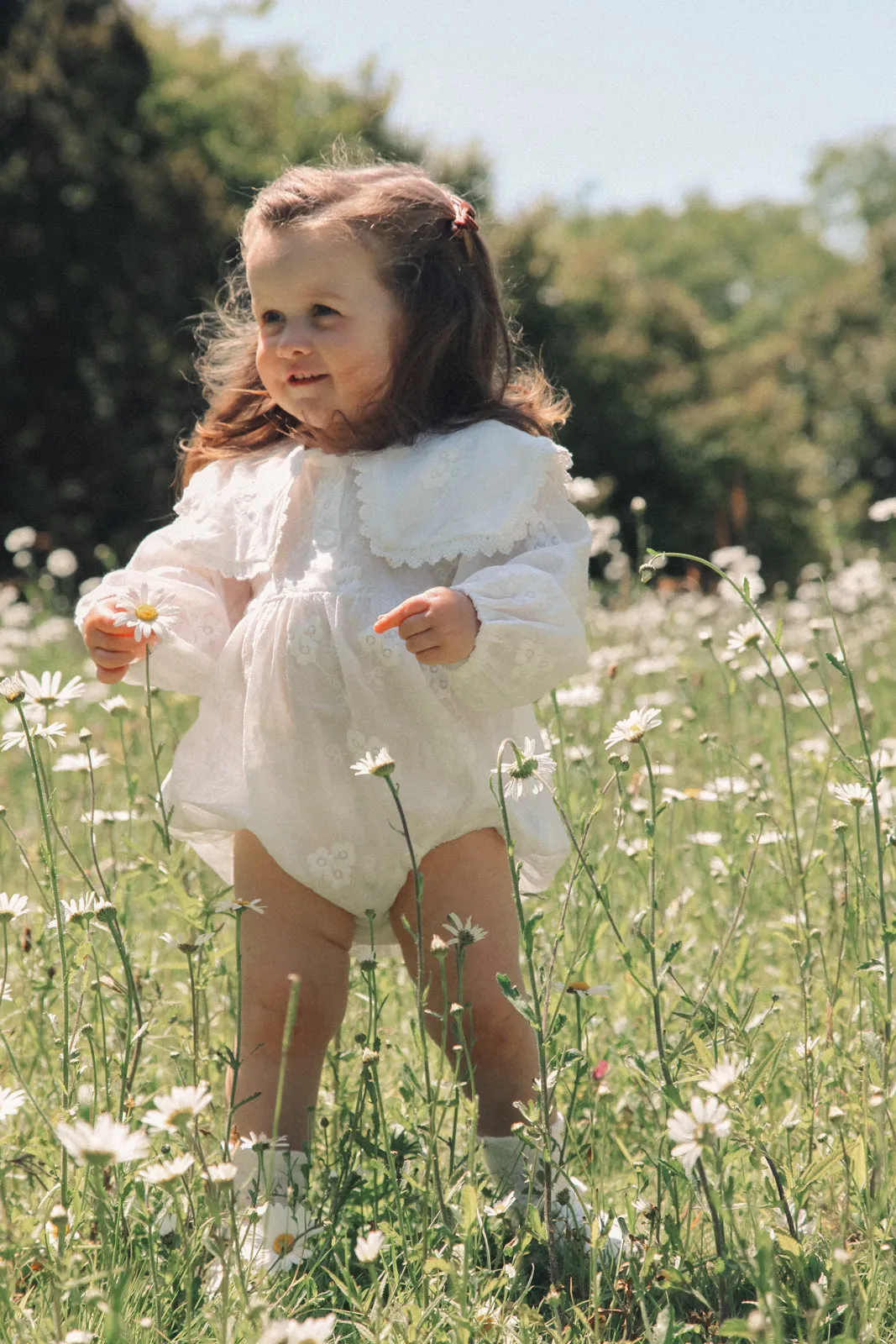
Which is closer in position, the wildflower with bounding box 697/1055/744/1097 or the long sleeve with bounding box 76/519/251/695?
the wildflower with bounding box 697/1055/744/1097

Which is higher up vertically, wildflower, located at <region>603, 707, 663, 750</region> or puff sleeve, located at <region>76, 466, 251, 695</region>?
wildflower, located at <region>603, 707, 663, 750</region>

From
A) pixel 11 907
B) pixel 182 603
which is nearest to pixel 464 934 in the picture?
pixel 11 907

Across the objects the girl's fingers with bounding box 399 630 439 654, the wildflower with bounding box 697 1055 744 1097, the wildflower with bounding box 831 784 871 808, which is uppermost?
the wildflower with bounding box 697 1055 744 1097

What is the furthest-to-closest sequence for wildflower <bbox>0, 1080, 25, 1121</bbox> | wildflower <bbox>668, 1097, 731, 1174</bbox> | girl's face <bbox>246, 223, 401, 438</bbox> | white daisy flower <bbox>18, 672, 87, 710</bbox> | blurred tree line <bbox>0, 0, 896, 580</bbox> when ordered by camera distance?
blurred tree line <bbox>0, 0, 896, 580</bbox> → girl's face <bbox>246, 223, 401, 438</bbox> → white daisy flower <bbox>18, 672, 87, 710</bbox> → wildflower <bbox>0, 1080, 25, 1121</bbox> → wildflower <bbox>668, 1097, 731, 1174</bbox>

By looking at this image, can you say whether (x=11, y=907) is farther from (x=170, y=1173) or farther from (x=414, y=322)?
(x=414, y=322)

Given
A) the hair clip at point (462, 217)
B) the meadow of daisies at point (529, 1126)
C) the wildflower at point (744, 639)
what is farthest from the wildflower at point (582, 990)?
the hair clip at point (462, 217)

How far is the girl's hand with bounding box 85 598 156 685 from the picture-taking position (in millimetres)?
2090

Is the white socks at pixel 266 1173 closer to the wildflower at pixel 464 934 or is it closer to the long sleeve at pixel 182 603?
the wildflower at pixel 464 934

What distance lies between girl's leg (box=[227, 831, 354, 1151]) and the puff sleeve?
0.94 feet

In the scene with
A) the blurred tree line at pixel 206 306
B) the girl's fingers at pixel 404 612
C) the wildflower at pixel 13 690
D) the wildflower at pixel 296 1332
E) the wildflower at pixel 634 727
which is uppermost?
the wildflower at pixel 634 727

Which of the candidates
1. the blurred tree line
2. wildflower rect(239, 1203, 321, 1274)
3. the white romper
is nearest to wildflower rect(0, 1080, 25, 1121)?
wildflower rect(239, 1203, 321, 1274)

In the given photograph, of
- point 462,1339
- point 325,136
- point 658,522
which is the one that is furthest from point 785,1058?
point 325,136

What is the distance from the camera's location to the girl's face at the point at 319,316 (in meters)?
2.17

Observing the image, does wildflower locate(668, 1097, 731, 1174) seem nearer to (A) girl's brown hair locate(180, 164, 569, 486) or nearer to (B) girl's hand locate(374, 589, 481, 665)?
(B) girl's hand locate(374, 589, 481, 665)
